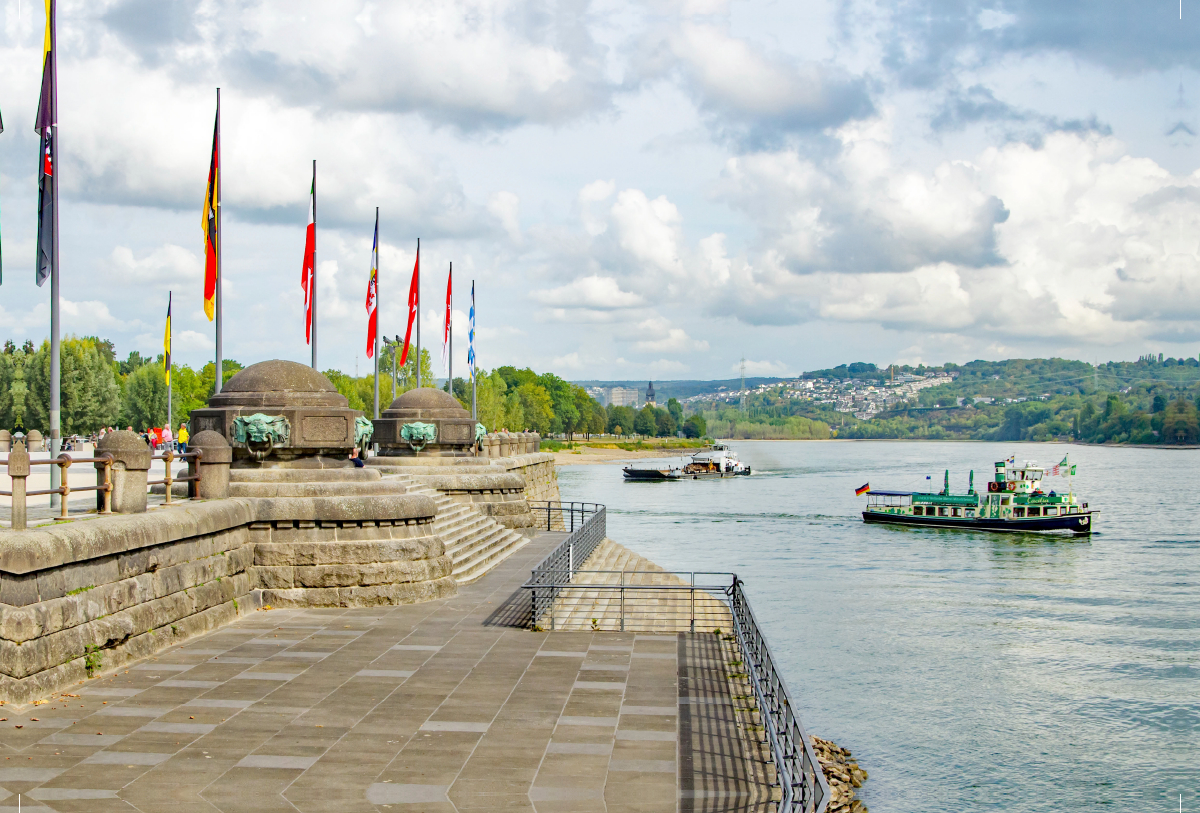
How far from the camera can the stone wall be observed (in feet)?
33.1

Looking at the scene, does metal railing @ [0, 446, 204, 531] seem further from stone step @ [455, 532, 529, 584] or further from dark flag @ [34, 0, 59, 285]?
stone step @ [455, 532, 529, 584]

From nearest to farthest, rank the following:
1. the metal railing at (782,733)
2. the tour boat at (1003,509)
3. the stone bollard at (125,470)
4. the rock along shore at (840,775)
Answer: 1. the metal railing at (782,733)
2. the stone bollard at (125,470)
3. the rock along shore at (840,775)
4. the tour boat at (1003,509)

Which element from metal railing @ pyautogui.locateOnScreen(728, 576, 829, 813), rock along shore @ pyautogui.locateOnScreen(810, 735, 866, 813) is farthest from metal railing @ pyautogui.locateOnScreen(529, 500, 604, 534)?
metal railing @ pyautogui.locateOnScreen(728, 576, 829, 813)

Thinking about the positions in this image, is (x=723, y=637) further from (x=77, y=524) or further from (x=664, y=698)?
(x=77, y=524)

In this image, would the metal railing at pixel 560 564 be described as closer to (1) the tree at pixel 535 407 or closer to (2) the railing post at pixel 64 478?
(2) the railing post at pixel 64 478

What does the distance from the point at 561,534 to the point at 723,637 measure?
14.8m

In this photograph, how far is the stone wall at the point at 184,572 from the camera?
10086 millimetres

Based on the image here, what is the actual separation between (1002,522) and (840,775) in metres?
43.1

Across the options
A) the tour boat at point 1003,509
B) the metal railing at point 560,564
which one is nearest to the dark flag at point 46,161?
the metal railing at point 560,564

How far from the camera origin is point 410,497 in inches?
656

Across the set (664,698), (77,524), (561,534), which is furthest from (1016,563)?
(77,524)

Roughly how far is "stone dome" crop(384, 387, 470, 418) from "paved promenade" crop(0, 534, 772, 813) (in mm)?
12741

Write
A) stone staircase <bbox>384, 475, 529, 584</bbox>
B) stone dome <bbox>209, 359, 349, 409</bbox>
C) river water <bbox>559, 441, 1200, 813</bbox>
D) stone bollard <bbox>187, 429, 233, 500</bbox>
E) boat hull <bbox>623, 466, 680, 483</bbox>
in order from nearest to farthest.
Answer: stone bollard <bbox>187, 429, 233, 500</bbox>
river water <bbox>559, 441, 1200, 813</bbox>
stone dome <bbox>209, 359, 349, 409</bbox>
stone staircase <bbox>384, 475, 529, 584</bbox>
boat hull <bbox>623, 466, 680, 483</bbox>

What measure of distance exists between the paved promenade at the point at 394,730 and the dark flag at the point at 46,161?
19.4ft
